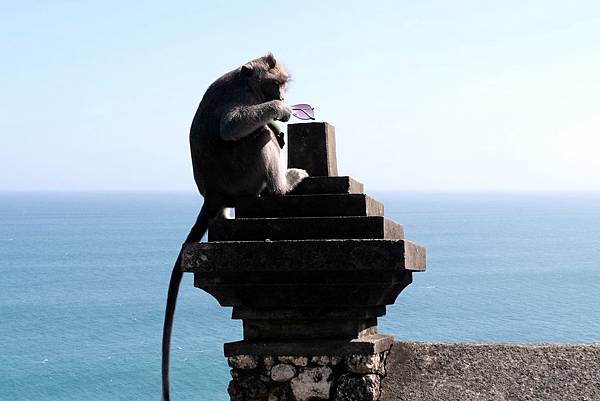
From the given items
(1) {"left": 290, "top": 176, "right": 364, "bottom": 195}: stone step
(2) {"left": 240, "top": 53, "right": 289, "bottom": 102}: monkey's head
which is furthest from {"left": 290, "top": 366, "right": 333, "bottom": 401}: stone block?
(2) {"left": 240, "top": 53, "right": 289, "bottom": 102}: monkey's head

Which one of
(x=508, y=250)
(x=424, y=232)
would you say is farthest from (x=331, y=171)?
(x=424, y=232)

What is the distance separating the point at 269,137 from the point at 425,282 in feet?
334

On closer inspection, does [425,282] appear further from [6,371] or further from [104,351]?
[6,371]

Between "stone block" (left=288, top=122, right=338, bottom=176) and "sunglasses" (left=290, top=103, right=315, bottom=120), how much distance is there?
0.10m

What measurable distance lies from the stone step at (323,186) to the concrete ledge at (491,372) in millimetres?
1114

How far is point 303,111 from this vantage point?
252 inches

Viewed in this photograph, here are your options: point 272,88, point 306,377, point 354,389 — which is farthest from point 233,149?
point 354,389

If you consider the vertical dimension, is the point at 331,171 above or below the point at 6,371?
above

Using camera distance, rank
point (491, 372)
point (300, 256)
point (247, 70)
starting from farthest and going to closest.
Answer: point (247, 70) < point (491, 372) < point (300, 256)

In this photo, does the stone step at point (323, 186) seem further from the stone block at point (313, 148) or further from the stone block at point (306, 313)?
the stone block at point (306, 313)

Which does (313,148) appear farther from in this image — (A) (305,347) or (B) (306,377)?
(B) (306,377)

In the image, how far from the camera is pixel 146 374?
58.0m

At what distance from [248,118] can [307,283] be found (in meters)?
1.19

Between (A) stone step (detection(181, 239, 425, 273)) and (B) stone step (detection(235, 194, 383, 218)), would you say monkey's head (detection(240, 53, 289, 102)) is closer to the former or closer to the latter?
(B) stone step (detection(235, 194, 383, 218))
